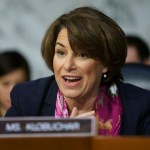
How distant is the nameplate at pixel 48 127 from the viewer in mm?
1350

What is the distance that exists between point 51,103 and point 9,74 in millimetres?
1176

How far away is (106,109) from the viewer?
2090 mm

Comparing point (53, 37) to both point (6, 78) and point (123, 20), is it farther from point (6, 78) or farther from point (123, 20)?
point (123, 20)

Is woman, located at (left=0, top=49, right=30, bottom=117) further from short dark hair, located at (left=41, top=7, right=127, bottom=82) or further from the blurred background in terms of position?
short dark hair, located at (left=41, top=7, right=127, bottom=82)

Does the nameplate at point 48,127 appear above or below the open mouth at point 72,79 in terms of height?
below

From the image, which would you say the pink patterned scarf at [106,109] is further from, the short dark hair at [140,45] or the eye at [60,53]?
the short dark hair at [140,45]

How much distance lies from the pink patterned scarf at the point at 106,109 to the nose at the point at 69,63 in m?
0.17

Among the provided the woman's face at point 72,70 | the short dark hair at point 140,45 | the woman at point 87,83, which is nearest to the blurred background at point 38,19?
the short dark hair at point 140,45

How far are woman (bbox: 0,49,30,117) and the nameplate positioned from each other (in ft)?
5.93

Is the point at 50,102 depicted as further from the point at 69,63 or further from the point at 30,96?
the point at 69,63

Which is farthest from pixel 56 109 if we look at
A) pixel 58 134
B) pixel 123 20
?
pixel 123 20

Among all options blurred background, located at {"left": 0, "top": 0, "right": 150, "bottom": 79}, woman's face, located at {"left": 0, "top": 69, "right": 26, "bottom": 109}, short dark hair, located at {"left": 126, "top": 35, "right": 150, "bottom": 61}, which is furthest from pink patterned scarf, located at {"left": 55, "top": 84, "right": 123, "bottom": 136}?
blurred background, located at {"left": 0, "top": 0, "right": 150, "bottom": 79}

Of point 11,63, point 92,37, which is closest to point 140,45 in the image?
point 11,63

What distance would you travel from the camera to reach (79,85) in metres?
1.98
